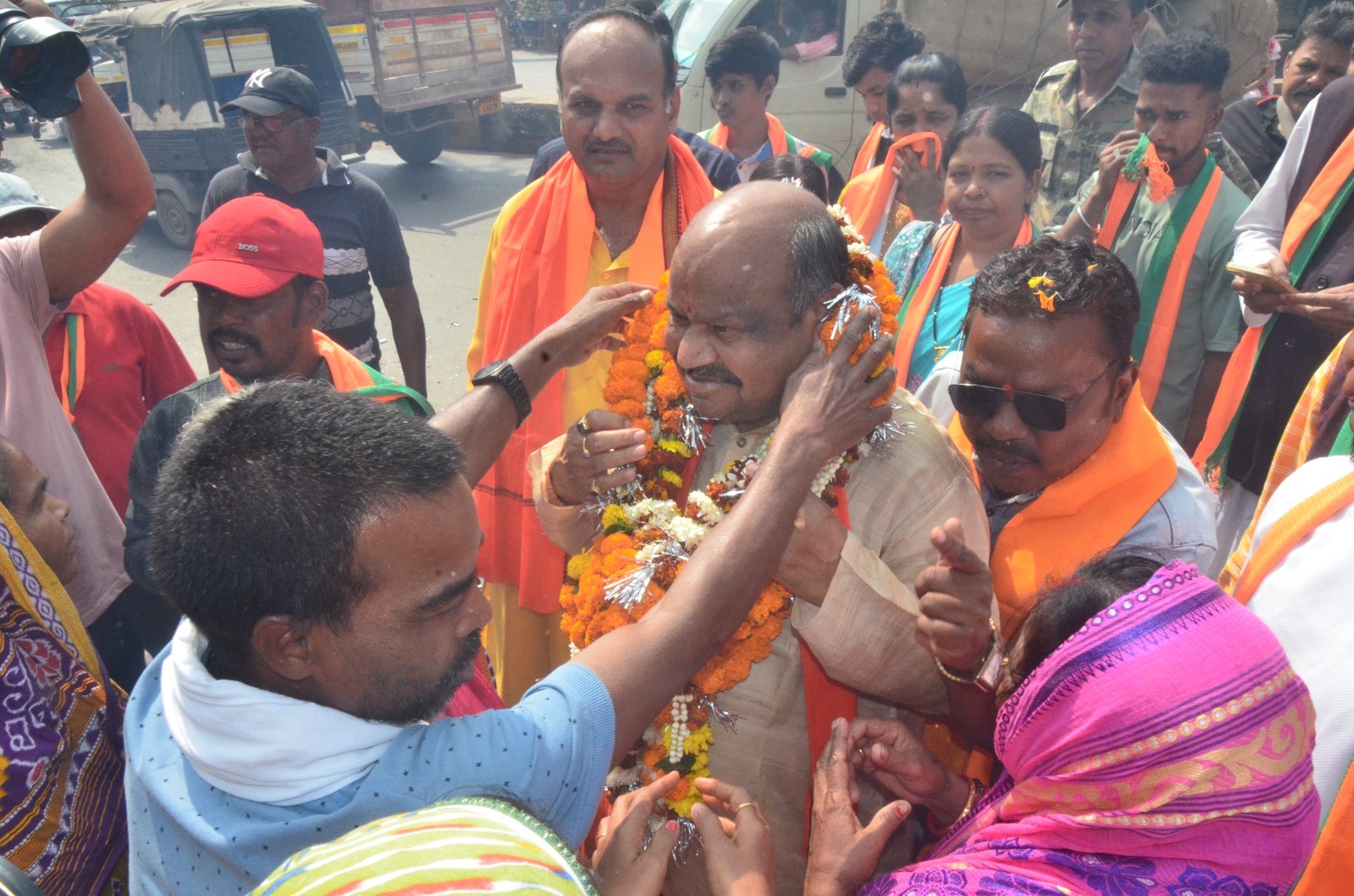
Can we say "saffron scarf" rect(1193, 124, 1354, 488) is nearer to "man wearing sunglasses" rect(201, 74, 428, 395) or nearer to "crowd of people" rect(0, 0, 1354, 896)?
"crowd of people" rect(0, 0, 1354, 896)

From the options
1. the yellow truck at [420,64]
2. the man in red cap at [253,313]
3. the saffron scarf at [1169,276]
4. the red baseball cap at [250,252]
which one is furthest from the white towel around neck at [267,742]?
the yellow truck at [420,64]

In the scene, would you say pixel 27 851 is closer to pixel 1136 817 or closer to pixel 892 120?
pixel 1136 817

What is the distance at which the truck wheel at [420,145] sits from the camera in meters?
16.3

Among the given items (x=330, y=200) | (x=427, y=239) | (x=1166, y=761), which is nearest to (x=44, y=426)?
(x=330, y=200)

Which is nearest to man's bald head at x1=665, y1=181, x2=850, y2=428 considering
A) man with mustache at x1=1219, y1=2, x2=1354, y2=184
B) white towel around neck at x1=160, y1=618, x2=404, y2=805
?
white towel around neck at x1=160, y1=618, x2=404, y2=805

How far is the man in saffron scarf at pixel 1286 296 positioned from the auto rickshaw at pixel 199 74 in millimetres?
10488

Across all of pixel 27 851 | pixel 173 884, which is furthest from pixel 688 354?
pixel 27 851

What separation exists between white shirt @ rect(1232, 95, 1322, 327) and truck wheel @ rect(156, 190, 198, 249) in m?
12.0

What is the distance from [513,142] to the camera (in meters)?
18.1

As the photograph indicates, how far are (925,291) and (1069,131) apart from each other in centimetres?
249

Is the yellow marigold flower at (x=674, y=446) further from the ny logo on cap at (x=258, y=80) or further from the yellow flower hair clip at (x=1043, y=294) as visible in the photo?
the ny logo on cap at (x=258, y=80)

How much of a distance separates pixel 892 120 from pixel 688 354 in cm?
414

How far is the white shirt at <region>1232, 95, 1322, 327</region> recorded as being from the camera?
3859 mm

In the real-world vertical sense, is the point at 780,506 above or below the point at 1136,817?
above
